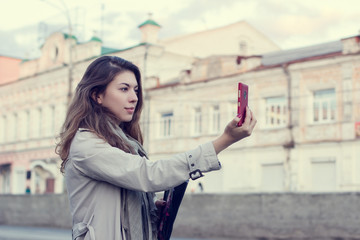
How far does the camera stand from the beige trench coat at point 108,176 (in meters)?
2.63

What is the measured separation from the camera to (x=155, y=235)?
9.77ft

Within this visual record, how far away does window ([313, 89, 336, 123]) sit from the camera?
29109 mm

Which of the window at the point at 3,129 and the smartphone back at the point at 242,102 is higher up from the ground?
the window at the point at 3,129

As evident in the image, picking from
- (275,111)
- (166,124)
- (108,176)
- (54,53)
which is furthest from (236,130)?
(54,53)

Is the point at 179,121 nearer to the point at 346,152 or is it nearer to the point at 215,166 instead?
the point at 346,152

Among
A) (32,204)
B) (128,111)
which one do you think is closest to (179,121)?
(32,204)

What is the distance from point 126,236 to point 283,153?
2808 cm

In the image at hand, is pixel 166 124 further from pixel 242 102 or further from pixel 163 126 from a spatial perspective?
pixel 242 102

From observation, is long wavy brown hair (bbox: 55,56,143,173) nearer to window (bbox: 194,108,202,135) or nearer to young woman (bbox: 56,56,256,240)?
young woman (bbox: 56,56,256,240)

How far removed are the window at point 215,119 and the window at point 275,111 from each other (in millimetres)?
3088

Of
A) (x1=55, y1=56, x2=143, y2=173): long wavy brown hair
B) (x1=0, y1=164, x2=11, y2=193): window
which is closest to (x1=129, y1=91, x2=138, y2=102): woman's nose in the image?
(x1=55, y1=56, x2=143, y2=173): long wavy brown hair

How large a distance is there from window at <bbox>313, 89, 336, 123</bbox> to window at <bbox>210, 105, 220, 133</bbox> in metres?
5.82

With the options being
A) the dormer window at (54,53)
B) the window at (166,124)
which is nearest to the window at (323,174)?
the window at (166,124)

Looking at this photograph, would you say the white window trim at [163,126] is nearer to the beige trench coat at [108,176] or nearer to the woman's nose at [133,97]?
the woman's nose at [133,97]
